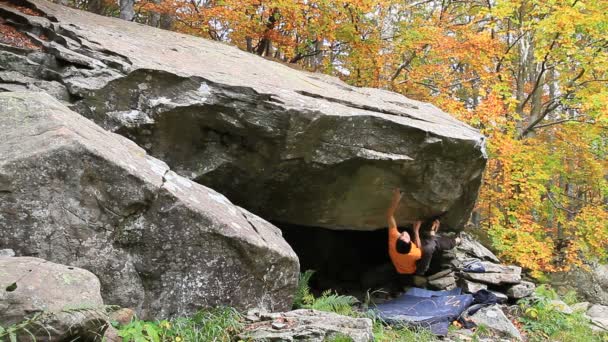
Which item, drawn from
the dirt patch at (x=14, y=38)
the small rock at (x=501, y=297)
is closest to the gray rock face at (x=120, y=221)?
the dirt patch at (x=14, y=38)

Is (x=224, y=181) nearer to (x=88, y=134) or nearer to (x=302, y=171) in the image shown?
(x=302, y=171)

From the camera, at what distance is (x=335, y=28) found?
41.1 ft

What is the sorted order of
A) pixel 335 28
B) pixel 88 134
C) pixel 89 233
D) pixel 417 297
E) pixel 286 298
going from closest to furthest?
pixel 89 233, pixel 88 134, pixel 286 298, pixel 417 297, pixel 335 28

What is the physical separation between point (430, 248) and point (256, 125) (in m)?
3.52

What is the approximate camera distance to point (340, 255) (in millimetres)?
9227

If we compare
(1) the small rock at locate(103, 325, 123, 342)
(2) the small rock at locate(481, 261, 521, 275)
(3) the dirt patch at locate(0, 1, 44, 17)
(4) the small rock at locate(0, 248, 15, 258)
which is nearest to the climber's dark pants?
(2) the small rock at locate(481, 261, 521, 275)

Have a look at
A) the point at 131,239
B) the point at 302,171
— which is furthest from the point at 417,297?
the point at 131,239

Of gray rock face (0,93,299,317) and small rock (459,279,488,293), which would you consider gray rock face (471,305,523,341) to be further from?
gray rock face (0,93,299,317)

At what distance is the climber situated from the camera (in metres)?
7.19

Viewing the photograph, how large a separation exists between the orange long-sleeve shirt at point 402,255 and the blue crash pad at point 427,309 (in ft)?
1.56

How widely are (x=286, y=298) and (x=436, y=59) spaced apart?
427 inches

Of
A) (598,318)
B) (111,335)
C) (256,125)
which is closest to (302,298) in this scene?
(256,125)

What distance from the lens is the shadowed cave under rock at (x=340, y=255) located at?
8469 mm

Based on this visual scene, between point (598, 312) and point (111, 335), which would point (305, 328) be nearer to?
point (111, 335)
